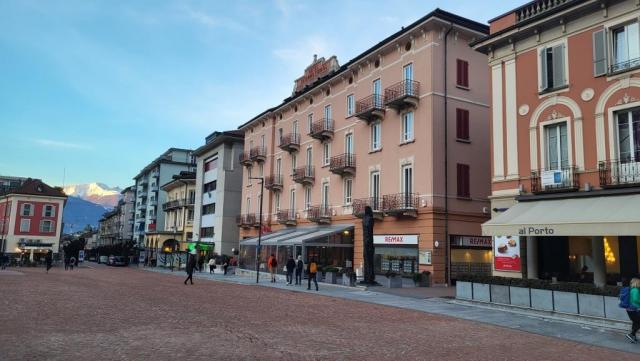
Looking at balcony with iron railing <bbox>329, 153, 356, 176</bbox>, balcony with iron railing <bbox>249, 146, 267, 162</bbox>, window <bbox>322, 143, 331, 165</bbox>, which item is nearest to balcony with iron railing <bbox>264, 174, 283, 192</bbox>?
balcony with iron railing <bbox>249, 146, 267, 162</bbox>

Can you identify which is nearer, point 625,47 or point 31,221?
point 625,47

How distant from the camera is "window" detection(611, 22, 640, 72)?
18047 mm

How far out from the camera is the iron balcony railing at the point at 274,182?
46.0 m

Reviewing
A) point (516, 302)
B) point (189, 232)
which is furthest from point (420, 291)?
point (189, 232)

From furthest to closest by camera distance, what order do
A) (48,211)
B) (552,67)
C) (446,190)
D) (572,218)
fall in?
1. (48,211)
2. (446,190)
3. (552,67)
4. (572,218)

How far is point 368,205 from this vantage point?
32812mm

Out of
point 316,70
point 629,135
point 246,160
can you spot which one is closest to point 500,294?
point 629,135

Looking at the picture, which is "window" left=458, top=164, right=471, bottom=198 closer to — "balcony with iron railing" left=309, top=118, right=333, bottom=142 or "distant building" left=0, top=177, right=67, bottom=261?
"balcony with iron railing" left=309, top=118, right=333, bottom=142

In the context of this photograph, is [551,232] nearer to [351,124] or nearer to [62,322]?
[62,322]

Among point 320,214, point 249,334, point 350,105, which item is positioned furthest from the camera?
point 320,214

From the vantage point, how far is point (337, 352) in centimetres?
1035

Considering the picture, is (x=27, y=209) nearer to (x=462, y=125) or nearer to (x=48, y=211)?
(x=48, y=211)

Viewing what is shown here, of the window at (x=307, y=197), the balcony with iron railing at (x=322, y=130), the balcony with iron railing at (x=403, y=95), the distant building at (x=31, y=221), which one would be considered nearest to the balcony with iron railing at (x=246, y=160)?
the window at (x=307, y=197)

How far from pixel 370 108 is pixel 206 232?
36318 mm
